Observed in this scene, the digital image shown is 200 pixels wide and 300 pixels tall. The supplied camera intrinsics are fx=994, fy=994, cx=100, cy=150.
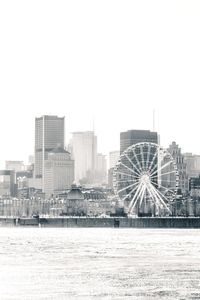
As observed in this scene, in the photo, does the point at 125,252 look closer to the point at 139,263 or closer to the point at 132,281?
the point at 139,263

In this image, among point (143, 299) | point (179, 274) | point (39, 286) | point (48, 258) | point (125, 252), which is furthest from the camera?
point (125, 252)

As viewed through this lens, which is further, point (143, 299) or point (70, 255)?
point (70, 255)

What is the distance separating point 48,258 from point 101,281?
34.1m

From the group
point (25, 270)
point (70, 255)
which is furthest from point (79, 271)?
point (70, 255)

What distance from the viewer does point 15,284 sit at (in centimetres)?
9131

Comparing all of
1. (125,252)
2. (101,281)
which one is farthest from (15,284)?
(125,252)

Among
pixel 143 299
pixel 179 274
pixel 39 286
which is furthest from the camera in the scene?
pixel 179 274

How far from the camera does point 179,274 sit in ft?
336

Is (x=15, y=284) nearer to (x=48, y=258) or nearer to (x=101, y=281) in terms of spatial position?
(x=101, y=281)

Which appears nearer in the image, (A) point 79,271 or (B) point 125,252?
(A) point 79,271

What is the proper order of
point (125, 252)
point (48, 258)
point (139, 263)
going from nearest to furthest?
point (139, 263) → point (48, 258) → point (125, 252)

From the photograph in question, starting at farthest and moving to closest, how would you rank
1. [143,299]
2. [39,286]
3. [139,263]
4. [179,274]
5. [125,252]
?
[125,252] < [139,263] < [179,274] < [39,286] < [143,299]

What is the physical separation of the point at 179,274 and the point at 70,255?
35.9 meters

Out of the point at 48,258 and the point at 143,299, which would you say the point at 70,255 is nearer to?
the point at 48,258
